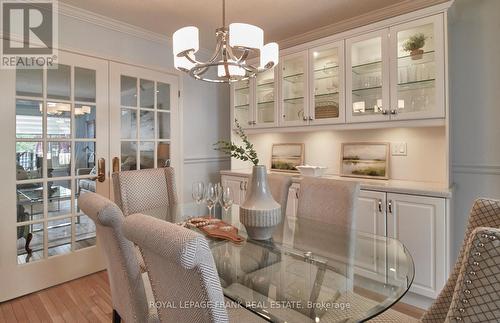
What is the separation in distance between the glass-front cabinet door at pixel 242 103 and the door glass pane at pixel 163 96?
0.78m

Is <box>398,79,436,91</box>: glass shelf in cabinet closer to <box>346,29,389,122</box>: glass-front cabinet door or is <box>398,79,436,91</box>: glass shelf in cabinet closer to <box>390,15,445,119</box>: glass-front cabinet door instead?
<box>390,15,445,119</box>: glass-front cabinet door

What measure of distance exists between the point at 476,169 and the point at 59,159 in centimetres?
355

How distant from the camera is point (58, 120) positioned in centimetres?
257

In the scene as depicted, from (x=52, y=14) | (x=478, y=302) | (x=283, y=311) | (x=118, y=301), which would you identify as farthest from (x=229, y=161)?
(x=478, y=302)

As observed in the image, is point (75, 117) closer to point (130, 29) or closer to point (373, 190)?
point (130, 29)

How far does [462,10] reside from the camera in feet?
7.69

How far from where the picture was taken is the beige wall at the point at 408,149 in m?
2.45

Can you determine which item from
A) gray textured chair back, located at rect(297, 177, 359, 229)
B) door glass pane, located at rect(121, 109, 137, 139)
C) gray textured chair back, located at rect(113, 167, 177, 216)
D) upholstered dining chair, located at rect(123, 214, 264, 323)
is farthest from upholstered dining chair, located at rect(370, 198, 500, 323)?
door glass pane, located at rect(121, 109, 137, 139)

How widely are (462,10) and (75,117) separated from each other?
3475 millimetres

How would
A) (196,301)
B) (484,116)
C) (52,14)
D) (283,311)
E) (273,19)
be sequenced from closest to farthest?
(196,301), (283,311), (484,116), (52,14), (273,19)

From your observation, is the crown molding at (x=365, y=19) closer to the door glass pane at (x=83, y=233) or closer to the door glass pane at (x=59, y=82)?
the door glass pane at (x=59, y=82)

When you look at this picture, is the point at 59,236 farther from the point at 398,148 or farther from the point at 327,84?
the point at 398,148

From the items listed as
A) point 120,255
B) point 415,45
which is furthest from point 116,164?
point 415,45

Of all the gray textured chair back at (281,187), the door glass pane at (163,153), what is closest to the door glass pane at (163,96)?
the door glass pane at (163,153)
